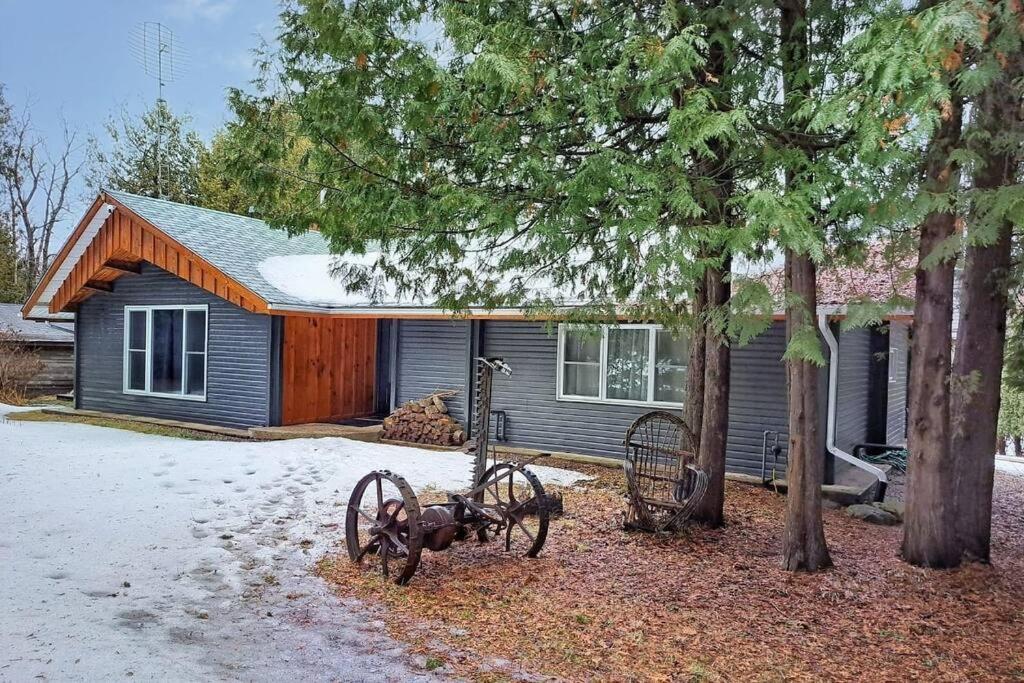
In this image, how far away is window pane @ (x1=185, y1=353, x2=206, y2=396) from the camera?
12609 millimetres

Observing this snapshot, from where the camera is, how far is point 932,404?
521 cm

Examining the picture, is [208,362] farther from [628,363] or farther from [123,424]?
[628,363]

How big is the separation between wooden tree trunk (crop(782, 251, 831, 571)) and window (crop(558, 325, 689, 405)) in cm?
413

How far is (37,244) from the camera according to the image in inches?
1098

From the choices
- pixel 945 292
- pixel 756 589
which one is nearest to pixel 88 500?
pixel 756 589

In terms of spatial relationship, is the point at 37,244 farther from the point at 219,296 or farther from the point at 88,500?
the point at 88,500

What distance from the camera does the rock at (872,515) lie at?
7348mm

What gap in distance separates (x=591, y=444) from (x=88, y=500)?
246 inches

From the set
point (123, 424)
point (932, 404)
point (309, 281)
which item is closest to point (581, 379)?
point (309, 281)

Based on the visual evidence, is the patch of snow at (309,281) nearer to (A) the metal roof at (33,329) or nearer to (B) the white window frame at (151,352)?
(B) the white window frame at (151,352)

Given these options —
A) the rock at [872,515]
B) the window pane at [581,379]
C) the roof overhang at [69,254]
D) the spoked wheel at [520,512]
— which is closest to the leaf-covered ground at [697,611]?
the spoked wheel at [520,512]

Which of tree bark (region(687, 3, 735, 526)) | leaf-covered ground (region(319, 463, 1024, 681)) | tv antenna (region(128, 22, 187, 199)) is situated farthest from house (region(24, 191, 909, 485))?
tv antenna (region(128, 22, 187, 199))

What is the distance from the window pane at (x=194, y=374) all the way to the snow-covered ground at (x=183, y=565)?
2.96 metres

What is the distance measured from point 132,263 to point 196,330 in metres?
1.90
